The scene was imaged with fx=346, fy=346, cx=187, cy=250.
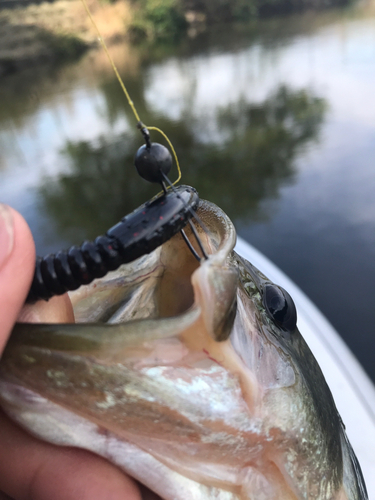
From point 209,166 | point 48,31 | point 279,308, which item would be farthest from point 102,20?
point 279,308

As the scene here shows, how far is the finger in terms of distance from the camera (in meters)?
0.60

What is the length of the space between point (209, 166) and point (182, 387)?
4.65m

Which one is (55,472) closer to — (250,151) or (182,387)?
(182,387)

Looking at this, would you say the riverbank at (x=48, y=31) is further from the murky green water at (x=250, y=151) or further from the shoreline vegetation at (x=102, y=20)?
the murky green water at (x=250, y=151)

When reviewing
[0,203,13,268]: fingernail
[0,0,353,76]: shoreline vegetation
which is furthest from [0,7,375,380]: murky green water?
[0,0,353,76]: shoreline vegetation

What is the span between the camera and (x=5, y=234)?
51 centimetres

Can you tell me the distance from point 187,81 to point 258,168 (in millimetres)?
4935

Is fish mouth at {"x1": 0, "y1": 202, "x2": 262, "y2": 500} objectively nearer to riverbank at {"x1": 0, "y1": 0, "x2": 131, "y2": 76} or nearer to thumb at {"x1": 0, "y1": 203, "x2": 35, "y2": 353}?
thumb at {"x1": 0, "y1": 203, "x2": 35, "y2": 353}

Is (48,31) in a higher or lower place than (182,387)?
lower

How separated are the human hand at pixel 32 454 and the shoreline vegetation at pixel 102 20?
14.2 meters

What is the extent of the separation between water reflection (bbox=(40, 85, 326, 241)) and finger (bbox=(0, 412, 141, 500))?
11.5 feet

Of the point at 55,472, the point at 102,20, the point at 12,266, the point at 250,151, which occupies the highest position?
the point at 12,266

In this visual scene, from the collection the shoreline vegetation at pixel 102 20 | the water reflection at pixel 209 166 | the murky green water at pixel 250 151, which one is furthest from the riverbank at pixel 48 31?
the water reflection at pixel 209 166

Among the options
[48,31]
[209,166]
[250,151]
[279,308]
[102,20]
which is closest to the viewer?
[279,308]
